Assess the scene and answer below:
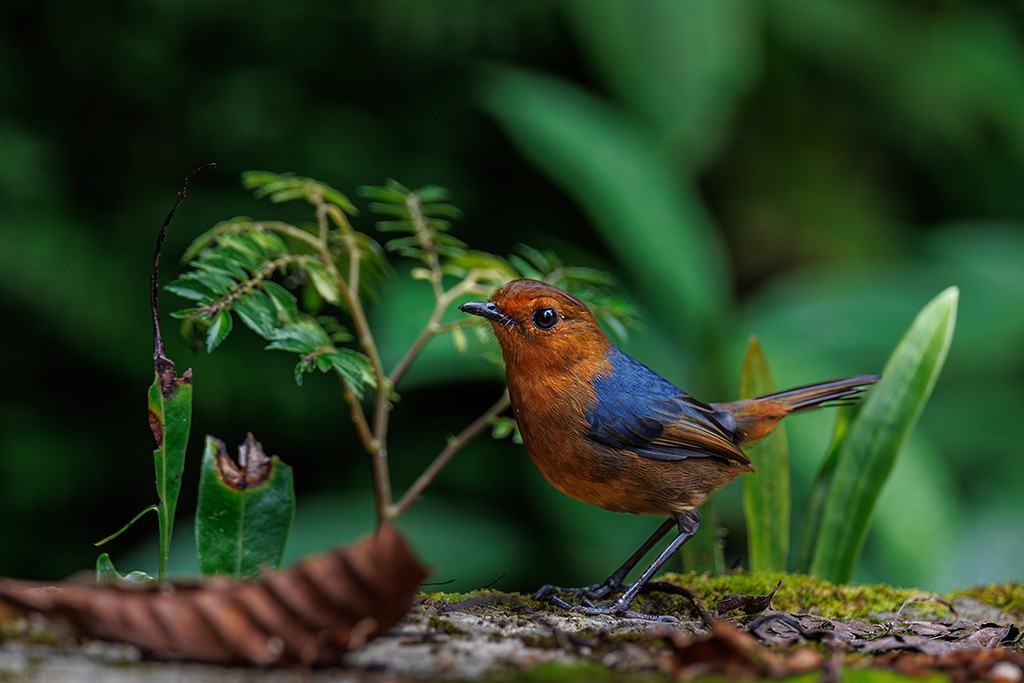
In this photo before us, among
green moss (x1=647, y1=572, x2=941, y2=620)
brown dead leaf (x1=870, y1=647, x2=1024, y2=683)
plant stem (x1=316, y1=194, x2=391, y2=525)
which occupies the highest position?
plant stem (x1=316, y1=194, x2=391, y2=525)

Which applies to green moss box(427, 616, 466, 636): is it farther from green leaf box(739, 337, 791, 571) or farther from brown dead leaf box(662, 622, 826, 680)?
green leaf box(739, 337, 791, 571)

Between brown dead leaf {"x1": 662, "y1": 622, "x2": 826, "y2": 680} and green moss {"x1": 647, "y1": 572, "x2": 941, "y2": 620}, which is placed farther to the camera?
green moss {"x1": 647, "y1": 572, "x2": 941, "y2": 620}

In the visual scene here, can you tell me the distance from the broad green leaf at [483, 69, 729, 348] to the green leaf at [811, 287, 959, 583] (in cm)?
222

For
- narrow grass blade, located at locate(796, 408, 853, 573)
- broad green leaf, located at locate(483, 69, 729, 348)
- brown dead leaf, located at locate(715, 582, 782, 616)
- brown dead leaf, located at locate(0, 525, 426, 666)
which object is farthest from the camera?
broad green leaf, located at locate(483, 69, 729, 348)

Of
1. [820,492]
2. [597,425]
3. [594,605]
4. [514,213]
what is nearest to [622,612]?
[594,605]

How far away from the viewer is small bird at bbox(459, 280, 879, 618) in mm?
2508

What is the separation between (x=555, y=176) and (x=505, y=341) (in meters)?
3.12

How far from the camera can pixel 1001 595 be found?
2959 mm

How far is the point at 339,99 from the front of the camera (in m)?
5.76

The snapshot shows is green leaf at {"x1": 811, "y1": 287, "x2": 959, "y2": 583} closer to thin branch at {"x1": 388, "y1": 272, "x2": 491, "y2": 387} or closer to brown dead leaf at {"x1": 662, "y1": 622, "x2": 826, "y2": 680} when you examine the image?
thin branch at {"x1": 388, "y1": 272, "x2": 491, "y2": 387}

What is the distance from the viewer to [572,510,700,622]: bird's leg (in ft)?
8.00

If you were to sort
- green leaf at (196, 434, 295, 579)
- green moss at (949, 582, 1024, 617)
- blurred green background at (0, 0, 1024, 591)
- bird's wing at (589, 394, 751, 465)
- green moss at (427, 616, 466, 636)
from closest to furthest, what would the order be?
green moss at (427, 616, 466, 636), green leaf at (196, 434, 295, 579), bird's wing at (589, 394, 751, 465), green moss at (949, 582, 1024, 617), blurred green background at (0, 0, 1024, 591)

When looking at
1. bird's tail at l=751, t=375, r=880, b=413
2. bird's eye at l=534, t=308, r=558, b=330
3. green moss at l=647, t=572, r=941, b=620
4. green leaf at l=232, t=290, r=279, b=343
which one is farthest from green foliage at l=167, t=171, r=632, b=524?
green moss at l=647, t=572, r=941, b=620

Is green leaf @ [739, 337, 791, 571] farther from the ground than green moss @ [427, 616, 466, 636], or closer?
farther from the ground
